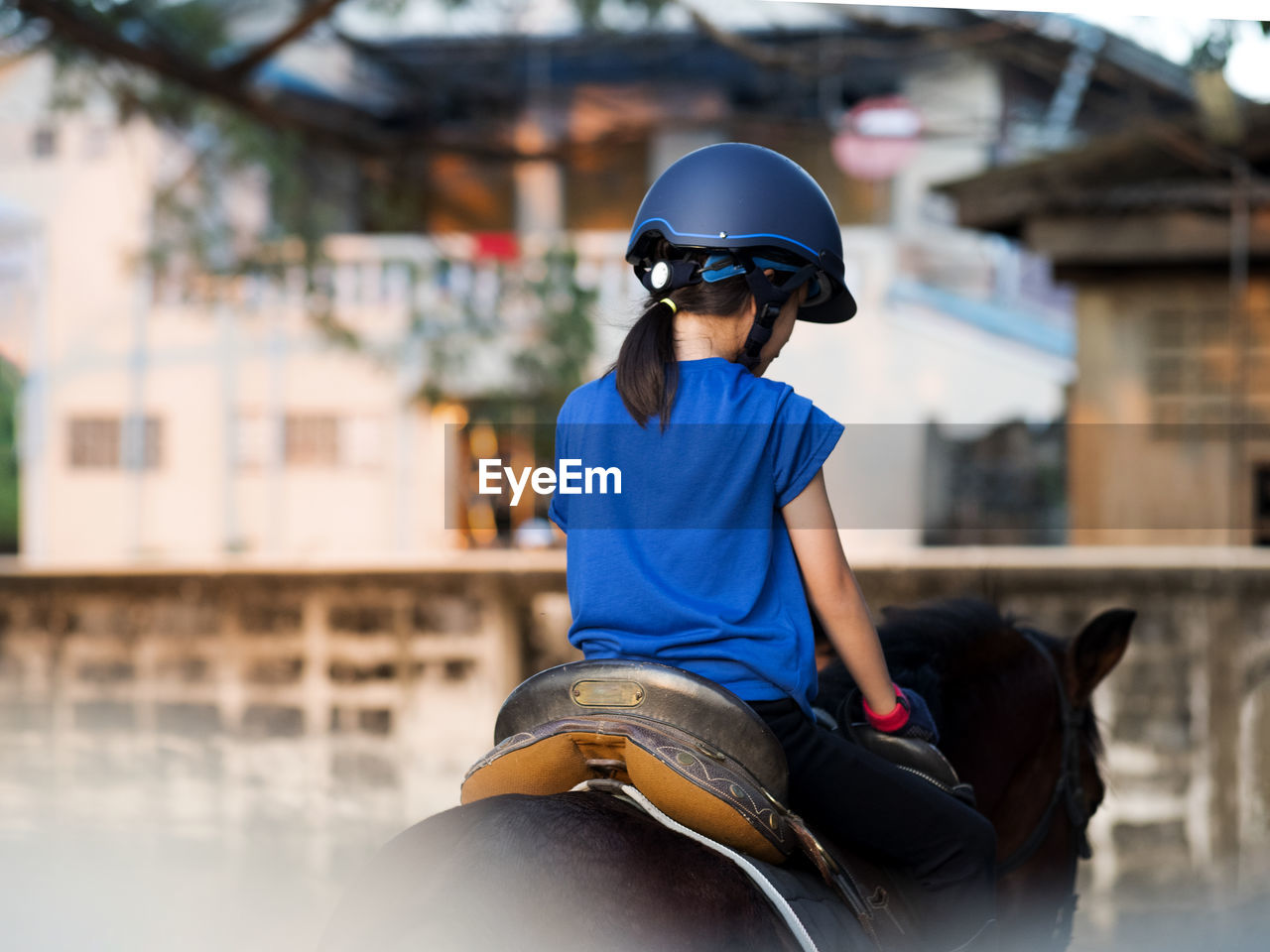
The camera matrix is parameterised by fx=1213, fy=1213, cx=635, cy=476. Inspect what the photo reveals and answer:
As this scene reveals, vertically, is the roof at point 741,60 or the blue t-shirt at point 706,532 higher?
the roof at point 741,60

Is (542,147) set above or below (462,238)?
above

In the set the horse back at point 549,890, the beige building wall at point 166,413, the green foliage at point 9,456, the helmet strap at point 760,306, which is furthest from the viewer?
the beige building wall at point 166,413

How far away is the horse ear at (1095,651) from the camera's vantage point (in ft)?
7.31

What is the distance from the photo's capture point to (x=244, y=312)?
670 cm

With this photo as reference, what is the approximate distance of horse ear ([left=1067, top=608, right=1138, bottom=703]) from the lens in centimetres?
223

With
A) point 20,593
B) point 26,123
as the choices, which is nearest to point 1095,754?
point 20,593

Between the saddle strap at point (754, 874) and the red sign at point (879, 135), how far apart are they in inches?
267

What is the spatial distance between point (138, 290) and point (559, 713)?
9396 millimetres

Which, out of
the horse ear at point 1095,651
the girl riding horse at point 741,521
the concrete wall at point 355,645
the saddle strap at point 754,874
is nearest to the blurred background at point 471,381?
the concrete wall at point 355,645

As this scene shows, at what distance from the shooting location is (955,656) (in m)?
2.13

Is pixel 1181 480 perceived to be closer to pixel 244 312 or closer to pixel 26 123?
pixel 244 312

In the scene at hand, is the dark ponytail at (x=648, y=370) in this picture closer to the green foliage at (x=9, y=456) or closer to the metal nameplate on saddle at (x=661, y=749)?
the metal nameplate on saddle at (x=661, y=749)

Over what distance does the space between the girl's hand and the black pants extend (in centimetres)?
7

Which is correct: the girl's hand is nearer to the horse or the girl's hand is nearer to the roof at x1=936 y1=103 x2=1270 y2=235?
the horse
